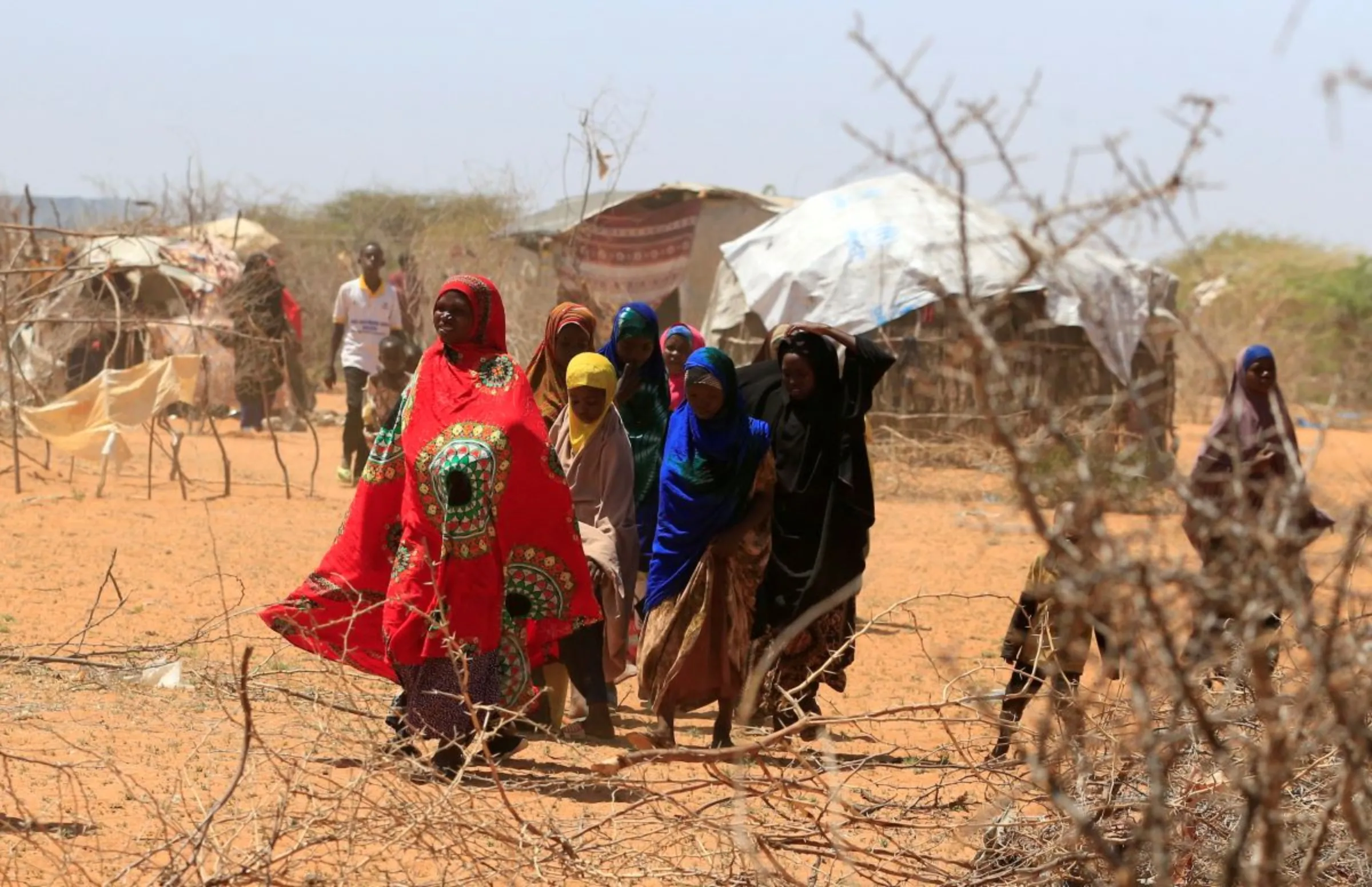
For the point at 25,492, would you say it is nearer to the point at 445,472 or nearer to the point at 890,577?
the point at 890,577

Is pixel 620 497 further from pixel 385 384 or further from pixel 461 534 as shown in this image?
pixel 385 384

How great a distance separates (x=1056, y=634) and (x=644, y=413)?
72.1 inches

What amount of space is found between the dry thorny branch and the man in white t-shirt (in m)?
6.98

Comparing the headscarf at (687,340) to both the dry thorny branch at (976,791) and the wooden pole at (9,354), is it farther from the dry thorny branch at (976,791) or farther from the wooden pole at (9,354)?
the wooden pole at (9,354)

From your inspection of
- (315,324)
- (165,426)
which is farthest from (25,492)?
(315,324)

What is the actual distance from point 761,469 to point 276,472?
8.38m

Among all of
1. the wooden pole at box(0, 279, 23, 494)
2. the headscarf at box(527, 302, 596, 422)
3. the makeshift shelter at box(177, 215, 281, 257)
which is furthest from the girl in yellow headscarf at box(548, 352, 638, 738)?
the makeshift shelter at box(177, 215, 281, 257)

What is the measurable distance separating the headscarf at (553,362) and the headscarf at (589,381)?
21 cm

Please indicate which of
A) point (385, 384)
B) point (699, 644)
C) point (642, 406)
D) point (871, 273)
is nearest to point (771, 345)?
point (642, 406)

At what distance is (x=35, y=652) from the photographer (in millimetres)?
6633

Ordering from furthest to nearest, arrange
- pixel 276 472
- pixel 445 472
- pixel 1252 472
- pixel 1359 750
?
pixel 276 472 → pixel 1252 472 → pixel 445 472 → pixel 1359 750

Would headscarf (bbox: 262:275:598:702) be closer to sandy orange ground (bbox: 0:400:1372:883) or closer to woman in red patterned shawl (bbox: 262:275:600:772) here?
woman in red patterned shawl (bbox: 262:275:600:772)

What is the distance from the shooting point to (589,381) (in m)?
6.36

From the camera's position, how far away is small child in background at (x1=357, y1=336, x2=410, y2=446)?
11.2 metres
